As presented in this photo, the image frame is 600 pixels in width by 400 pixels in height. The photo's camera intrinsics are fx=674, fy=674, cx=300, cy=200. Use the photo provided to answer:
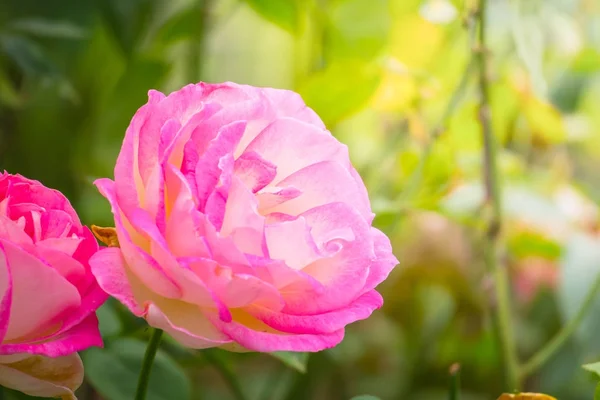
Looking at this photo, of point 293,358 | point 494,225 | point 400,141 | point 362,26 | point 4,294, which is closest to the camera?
point 4,294

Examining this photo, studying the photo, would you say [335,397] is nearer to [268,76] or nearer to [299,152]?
[268,76]

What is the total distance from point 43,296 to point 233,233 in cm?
6

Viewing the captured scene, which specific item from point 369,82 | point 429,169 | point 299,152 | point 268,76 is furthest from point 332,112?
point 268,76

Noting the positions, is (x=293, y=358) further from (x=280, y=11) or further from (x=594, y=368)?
(x=280, y=11)

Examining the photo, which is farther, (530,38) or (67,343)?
(530,38)

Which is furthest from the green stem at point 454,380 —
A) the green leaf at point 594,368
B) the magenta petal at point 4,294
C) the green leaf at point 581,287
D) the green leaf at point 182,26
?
the green leaf at point 182,26

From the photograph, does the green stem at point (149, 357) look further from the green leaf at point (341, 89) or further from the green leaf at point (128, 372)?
the green leaf at point (341, 89)

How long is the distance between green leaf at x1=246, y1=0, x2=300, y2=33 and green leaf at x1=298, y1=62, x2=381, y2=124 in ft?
0.18

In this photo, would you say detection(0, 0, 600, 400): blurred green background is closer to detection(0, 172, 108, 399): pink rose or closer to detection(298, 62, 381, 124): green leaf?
detection(298, 62, 381, 124): green leaf

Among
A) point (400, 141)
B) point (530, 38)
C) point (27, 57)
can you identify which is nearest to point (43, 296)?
point (27, 57)

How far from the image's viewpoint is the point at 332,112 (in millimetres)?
501

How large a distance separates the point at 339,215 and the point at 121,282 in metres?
0.07

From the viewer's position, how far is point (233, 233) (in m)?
0.20

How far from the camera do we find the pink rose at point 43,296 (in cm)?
20
